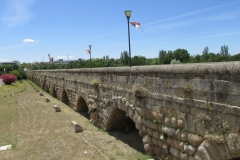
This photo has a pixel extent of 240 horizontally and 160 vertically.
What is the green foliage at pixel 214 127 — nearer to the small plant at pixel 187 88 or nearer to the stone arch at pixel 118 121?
the small plant at pixel 187 88

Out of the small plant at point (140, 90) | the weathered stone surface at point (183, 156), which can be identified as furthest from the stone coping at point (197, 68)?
the weathered stone surface at point (183, 156)

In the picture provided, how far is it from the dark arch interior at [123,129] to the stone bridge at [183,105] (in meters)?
0.40

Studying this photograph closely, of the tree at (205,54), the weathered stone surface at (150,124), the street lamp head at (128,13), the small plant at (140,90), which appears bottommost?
the weathered stone surface at (150,124)

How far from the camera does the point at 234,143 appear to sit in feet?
12.8

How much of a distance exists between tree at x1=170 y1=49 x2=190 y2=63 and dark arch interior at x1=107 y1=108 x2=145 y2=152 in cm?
3510

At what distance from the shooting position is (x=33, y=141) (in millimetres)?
8586

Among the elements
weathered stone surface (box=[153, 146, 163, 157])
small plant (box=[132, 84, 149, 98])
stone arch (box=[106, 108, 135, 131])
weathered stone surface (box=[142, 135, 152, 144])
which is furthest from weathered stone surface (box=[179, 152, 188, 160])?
stone arch (box=[106, 108, 135, 131])

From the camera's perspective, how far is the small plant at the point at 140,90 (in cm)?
630

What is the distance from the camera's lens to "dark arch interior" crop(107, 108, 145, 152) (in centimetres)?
851

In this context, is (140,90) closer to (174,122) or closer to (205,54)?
(174,122)

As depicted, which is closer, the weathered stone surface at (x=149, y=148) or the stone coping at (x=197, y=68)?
the stone coping at (x=197, y=68)

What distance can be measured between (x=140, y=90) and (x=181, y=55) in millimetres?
38558

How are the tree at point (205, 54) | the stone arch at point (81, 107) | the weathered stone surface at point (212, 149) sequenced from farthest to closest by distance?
the tree at point (205, 54)
the stone arch at point (81, 107)
the weathered stone surface at point (212, 149)

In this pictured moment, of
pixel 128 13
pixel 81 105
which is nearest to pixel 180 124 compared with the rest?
pixel 128 13
